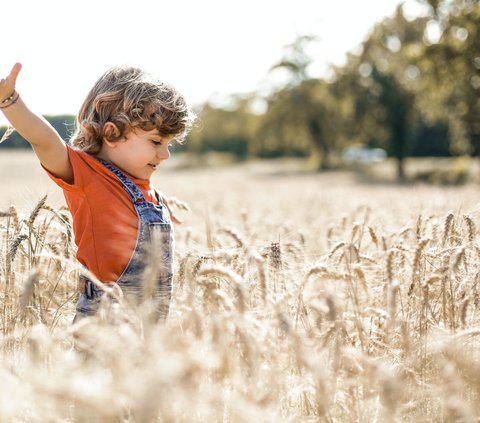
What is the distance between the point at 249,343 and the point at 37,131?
133 centimetres

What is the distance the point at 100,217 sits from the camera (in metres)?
2.43

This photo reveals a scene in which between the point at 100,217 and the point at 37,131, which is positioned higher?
the point at 37,131

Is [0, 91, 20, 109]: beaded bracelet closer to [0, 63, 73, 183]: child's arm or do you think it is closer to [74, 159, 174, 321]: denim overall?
[0, 63, 73, 183]: child's arm

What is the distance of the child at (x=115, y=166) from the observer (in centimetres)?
232

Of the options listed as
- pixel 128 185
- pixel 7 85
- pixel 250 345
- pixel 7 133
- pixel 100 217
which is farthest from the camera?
pixel 128 185

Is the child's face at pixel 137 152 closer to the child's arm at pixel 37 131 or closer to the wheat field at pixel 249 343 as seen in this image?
the child's arm at pixel 37 131

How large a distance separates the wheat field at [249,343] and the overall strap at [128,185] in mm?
312

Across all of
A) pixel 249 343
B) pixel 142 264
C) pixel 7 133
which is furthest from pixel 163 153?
pixel 249 343

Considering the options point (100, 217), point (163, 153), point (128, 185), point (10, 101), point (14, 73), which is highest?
point (14, 73)

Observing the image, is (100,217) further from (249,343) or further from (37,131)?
(249,343)

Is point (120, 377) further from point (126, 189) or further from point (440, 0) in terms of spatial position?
point (440, 0)

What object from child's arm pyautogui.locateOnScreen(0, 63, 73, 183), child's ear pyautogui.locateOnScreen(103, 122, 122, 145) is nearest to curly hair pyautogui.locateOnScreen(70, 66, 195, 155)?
child's ear pyautogui.locateOnScreen(103, 122, 122, 145)

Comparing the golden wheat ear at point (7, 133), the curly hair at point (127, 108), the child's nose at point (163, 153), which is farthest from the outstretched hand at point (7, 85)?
the child's nose at point (163, 153)

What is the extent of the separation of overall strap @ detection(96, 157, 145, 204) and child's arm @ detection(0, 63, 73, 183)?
0.18 m
